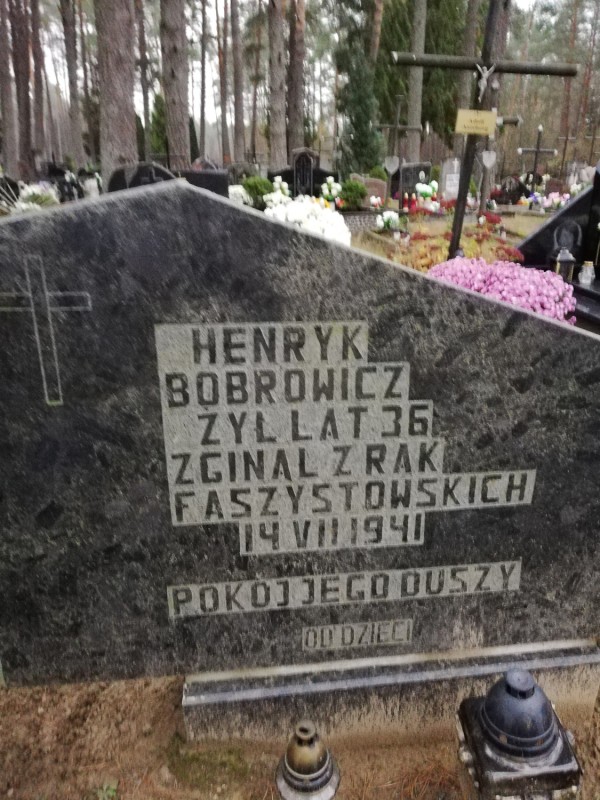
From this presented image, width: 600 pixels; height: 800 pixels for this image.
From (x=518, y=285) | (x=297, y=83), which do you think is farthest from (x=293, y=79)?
(x=518, y=285)

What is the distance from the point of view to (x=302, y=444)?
81.7 inches

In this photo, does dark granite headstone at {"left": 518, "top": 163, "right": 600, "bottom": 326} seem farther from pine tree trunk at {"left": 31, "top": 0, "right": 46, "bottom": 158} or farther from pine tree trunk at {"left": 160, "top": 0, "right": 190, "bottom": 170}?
pine tree trunk at {"left": 31, "top": 0, "right": 46, "bottom": 158}

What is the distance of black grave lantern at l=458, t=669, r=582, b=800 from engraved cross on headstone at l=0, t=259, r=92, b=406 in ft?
5.31

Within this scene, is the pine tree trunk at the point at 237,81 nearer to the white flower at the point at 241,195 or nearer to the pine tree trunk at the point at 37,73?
the pine tree trunk at the point at 37,73

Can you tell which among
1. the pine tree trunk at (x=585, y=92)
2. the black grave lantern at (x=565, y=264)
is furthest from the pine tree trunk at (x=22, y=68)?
the pine tree trunk at (x=585, y=92)

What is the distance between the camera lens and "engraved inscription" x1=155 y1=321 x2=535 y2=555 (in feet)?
6.37

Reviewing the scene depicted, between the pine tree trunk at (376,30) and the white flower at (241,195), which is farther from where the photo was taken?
the pine tree trunk at (376,30)

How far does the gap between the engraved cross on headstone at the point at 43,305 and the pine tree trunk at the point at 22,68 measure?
21.8m

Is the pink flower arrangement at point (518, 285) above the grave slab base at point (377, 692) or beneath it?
above

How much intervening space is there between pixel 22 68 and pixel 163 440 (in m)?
24.5

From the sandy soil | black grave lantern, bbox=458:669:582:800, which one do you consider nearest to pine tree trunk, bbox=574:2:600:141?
the sandy soil

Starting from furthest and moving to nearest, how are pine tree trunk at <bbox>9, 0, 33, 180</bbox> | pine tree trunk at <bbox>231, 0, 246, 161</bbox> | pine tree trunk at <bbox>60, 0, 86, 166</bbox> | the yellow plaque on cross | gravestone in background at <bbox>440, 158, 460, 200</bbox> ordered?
pine tree trunk at <bbox>231, 0, 246, 161</bbox> < pine tree trunk at <bbox>60, 0, 86, 166</bbox> < pine tree trunk at <bbox>9, 0, 33, 180</bbox> < gravestone in background at <bbox>440, 158, 460, 200</bbox> < the yellow plaque on cross

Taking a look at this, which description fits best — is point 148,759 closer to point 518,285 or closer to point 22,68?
point 518,285

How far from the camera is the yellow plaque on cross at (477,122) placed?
5.20 m
